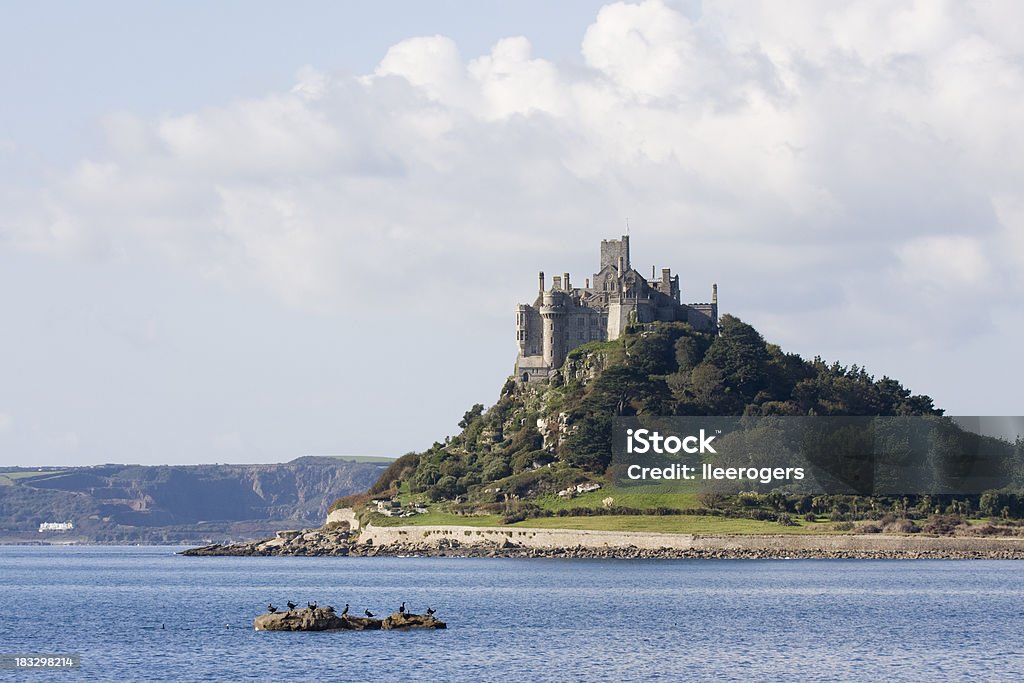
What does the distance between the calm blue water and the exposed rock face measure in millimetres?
1130

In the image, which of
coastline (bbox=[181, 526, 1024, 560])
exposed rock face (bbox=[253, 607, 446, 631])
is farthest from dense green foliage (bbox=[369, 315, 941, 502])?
exposed rock face (bbox=[253, 607, 446, 631])

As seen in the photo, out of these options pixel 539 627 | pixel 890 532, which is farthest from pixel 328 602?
pixel 890 532

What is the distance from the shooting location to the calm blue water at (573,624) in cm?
7012

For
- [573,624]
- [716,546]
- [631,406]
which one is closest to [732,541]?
[716,546]

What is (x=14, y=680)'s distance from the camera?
66.8m

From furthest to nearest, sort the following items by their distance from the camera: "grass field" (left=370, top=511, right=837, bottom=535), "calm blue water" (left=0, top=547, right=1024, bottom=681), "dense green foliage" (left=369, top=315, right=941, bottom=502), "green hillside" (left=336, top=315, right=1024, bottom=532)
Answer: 1. "dense green foliage" (left=369, top=315, right=941, bottom=502)
2. "green hillside" (left=336, top=315, right=1024, bottom=532)
3. "grass field" (left=370, top=511, right=837, bottom=535)
4. "calm blue water" (left=0, top=547, right=1024, bottom=681)

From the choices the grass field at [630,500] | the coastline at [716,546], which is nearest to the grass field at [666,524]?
the coastline at [716,546]

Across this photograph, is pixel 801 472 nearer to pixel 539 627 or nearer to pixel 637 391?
pixel 637 391

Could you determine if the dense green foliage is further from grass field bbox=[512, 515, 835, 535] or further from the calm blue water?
the calm blue water

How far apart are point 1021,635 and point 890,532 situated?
77.6m

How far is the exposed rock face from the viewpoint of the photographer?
83.2 m

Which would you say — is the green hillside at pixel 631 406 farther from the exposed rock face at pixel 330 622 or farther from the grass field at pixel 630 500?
the exposed rock face at pixel 330 622

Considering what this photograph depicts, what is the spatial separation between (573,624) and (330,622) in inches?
604

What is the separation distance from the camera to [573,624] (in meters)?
91.9
